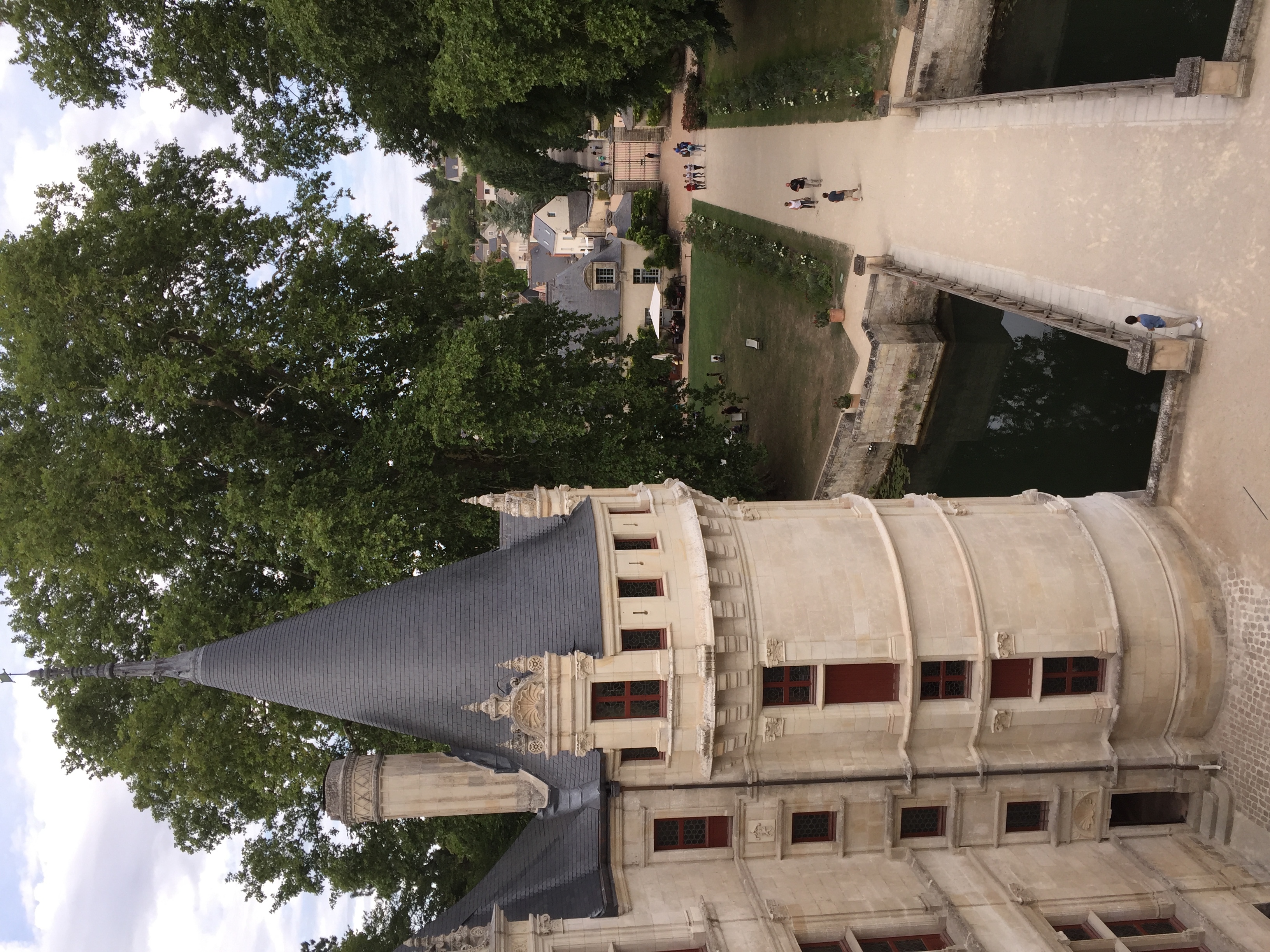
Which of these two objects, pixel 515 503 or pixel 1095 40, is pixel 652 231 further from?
pixel 515 503

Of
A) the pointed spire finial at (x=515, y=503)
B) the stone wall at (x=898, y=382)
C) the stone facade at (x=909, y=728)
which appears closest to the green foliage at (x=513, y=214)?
the stone wall at (x=898, y=382)

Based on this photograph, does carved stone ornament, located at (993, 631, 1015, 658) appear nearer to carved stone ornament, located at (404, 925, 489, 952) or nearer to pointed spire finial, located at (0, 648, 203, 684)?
carved stone ornament, located at (404, 925, 489, 952)

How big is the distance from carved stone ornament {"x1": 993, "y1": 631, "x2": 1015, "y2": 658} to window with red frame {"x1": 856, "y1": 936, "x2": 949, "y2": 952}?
5.90 m

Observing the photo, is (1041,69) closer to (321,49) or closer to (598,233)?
(321,49)

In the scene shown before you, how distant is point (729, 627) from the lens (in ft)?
67.2

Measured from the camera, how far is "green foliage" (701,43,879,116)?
32.8 m

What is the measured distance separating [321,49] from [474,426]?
38.6 feet

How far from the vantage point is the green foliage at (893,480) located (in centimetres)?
3484

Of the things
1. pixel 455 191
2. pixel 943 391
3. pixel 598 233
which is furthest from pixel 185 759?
pixel 455 191

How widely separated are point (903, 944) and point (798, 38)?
32.6 meters

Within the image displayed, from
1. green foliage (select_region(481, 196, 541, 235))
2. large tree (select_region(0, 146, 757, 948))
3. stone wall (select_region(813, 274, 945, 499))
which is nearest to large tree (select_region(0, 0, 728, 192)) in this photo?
large tree (select_region(0, 146, 757, 948))

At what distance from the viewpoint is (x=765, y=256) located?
41000 millimetres

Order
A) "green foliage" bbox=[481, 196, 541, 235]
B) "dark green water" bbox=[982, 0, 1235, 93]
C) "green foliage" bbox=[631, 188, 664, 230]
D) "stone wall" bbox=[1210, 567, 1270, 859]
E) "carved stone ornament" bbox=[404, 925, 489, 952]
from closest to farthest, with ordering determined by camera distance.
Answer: "carved stone ornament" bbox=[404, 925, 489, 952], "stone wall" bbox=[1210, 567, 1270, 859], "dark green water" bbox=[982, 0, 1235, 93], "green foliage" bbox=[631, 188, 664, 230], "green foliage" bbox=[481, 196, 541, 235]

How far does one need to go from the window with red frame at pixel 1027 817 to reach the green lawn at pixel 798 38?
74.0 ft
